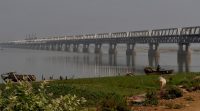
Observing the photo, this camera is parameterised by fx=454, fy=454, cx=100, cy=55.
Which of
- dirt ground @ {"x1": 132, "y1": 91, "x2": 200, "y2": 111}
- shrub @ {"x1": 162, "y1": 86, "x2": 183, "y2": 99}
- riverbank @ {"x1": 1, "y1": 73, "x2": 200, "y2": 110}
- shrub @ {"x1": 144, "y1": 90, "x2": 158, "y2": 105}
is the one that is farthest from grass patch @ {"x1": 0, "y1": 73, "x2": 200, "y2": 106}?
dirt ground @ {"x1": 132, "y1": 91, "x2": 200, "y2": 111}

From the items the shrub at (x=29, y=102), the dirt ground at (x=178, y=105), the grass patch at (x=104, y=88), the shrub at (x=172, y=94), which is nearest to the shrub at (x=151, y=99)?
the dirt ground at (x=178, y=105)

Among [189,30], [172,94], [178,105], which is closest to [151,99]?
[178,105]

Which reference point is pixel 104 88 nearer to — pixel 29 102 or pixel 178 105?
pixel 178 105

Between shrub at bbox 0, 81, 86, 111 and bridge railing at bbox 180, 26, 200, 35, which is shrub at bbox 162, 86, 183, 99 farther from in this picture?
bridge railing at bbox 180, 26, 200, 35

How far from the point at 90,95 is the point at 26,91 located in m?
15.2

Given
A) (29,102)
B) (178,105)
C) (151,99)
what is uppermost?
(29,102)

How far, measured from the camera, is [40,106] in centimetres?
1109

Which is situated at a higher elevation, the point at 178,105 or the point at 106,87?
the point at 106,87

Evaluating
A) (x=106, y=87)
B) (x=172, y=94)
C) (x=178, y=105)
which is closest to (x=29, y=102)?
(x=178, y=105)

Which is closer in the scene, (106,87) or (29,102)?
(29,102)

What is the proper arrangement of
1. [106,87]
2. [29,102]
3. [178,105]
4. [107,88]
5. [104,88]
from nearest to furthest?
1. [29,102]
2. [178,105]
3. [104,88]
4. [107,88]
5. [106,87]

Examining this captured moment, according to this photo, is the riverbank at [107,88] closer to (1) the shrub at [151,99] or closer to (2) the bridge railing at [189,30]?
(1) the shrub at [151,99]

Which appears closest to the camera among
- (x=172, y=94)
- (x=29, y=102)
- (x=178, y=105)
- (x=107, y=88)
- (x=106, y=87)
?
(x=29, y=102)

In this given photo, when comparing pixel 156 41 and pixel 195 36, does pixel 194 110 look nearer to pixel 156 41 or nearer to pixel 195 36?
pixel 195 36
